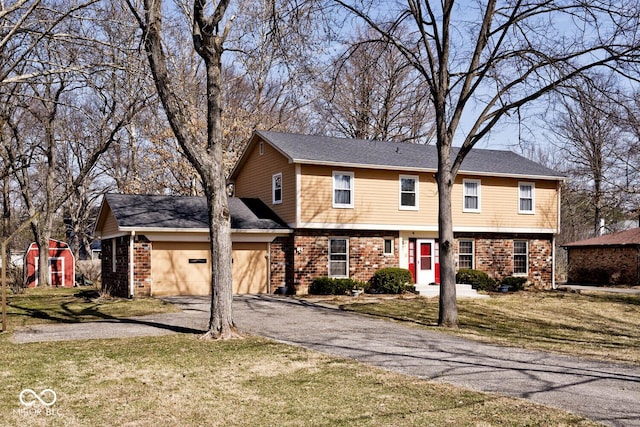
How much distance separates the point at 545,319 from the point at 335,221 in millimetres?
8692

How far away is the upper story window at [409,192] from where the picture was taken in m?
27.0

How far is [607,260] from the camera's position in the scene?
35.6m

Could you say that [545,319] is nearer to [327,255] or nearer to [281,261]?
[327,255]

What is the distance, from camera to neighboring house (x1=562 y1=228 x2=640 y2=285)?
112 ft

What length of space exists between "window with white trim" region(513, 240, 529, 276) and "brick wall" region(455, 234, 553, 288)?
163 mm

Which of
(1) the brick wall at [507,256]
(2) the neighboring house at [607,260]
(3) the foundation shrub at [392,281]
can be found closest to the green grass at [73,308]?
(3) the foundation shrub at [392,281]

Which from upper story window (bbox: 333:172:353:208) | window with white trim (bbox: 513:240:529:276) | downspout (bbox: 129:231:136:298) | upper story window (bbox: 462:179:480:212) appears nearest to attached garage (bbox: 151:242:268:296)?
downspout (bbox: 129:231:136:298)

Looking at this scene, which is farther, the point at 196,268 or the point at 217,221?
the point at 196,268

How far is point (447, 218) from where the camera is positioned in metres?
16.6

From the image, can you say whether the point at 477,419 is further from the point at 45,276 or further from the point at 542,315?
the point at 45,276

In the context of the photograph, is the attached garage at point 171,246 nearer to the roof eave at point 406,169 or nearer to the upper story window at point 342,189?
the upper story window at point 342,189

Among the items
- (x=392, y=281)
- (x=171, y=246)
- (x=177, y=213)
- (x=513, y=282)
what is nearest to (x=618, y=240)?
(x=513, y=282)

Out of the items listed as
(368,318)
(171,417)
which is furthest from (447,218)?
(171,417)

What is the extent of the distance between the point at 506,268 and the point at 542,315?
7.95 m
